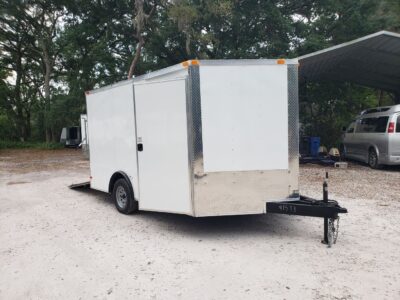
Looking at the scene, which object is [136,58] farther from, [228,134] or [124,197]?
[228,134]

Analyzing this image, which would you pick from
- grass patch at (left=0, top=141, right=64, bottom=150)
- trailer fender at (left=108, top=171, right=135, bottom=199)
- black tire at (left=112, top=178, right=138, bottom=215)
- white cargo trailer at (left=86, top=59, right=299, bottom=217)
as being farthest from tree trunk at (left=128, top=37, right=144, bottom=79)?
white cargo trailer at (left=86, top=59, right=299, bottom=217)

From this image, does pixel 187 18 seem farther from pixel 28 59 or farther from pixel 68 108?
pixel 28 59

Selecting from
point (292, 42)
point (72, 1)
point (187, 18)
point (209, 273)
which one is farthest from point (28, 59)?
point (209, 273)

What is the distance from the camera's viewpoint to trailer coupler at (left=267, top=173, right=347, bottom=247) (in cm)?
469

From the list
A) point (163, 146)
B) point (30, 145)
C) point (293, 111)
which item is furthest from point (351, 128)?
point (30, 145)

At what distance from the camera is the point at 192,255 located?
4.59 meters

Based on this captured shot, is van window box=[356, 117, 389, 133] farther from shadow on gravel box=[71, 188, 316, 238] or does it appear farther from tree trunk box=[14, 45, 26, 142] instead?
tree trunk box=[14, 45, 26, 142]

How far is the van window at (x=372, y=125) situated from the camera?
11266mm

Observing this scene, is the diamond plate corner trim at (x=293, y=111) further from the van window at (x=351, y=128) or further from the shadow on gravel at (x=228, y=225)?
the van window at (x=351, y=128)

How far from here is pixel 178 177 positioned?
17.4 feet

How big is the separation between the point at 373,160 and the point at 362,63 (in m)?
5.55

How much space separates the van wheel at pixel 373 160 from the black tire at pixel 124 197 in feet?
28.9

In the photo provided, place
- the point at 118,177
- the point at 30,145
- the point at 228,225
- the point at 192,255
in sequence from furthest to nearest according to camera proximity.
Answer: the point at 30,145 < the point at 118,177 < the point at 228,225 < the point at 192,255

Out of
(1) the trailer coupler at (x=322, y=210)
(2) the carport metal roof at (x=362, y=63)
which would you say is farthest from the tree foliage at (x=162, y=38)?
(1) the trailer coupler at (x=322, y=210)
